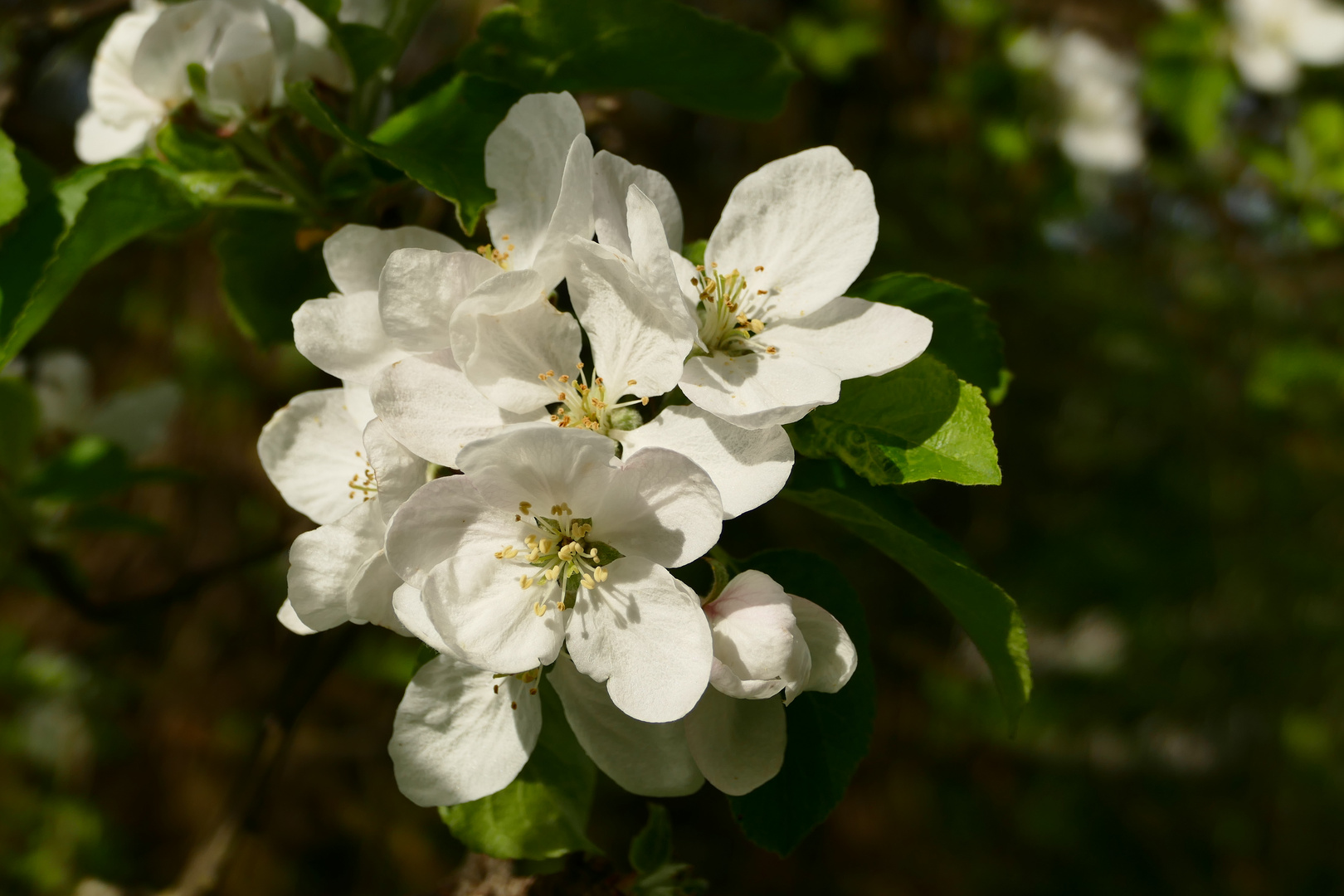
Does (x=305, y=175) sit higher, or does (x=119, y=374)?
(x=305, y=175)

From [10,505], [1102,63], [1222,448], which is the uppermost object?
[1102,63]

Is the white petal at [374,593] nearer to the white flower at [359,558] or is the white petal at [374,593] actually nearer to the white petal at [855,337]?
the white flower at [359,558]

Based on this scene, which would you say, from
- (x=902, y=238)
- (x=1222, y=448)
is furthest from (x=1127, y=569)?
(x=902, y=238)

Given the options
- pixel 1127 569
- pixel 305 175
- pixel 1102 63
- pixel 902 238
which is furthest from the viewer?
pixel 1127 569

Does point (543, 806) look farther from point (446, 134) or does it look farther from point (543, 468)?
point (446, 134)

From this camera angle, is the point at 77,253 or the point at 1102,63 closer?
the point at 77,253

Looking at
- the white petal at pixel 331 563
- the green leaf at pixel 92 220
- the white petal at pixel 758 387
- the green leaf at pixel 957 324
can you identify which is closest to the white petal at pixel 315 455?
the white petal at pixel 331 563

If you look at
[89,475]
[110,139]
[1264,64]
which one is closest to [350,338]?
[110,139]

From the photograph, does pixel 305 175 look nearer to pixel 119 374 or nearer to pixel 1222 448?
pixel 119 374
